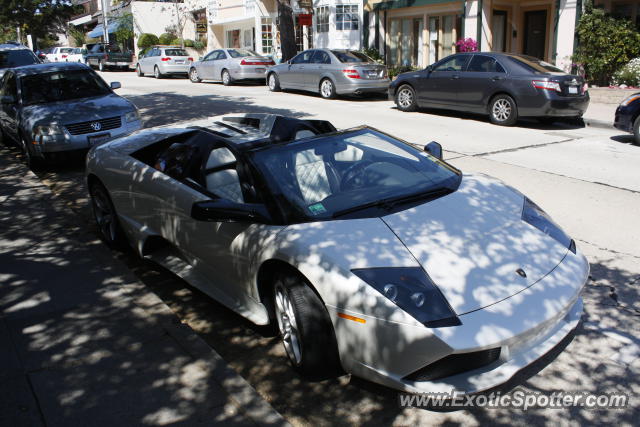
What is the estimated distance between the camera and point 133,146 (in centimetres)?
564

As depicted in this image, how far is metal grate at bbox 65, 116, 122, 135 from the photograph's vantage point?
936 centimetres

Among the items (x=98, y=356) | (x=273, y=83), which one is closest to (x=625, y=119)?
(x=98, y=356)

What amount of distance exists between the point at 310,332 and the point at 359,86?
49.8ft

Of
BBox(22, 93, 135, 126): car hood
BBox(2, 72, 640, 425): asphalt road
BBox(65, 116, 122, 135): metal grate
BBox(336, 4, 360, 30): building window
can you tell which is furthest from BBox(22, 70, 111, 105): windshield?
BBox(336, 4, 360, 30): building window

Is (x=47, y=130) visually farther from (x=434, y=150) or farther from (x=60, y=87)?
(x=434, y=150)

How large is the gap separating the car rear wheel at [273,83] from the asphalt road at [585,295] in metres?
8.98

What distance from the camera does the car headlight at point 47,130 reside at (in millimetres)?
9164

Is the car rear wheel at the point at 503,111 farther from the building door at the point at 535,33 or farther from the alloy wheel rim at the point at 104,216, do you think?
the alloy wheel rim at the point at 104,216

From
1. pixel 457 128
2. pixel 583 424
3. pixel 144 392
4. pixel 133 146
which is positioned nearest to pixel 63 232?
Answer: pixel 133 146

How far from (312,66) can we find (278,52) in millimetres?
15310

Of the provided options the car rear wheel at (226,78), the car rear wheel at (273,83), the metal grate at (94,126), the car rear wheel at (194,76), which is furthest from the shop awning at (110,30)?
the metal grate at (94,126)

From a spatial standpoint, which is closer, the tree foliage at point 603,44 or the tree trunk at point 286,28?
the tree foliage at point 603,44

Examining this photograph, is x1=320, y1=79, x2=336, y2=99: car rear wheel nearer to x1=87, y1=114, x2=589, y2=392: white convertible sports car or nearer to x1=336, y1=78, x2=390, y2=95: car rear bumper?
x1=336, y1=78, x2=390, y2=95: car rear bumper

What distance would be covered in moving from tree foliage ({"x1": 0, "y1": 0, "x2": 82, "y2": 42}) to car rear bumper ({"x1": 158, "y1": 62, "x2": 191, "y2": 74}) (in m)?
31.0
